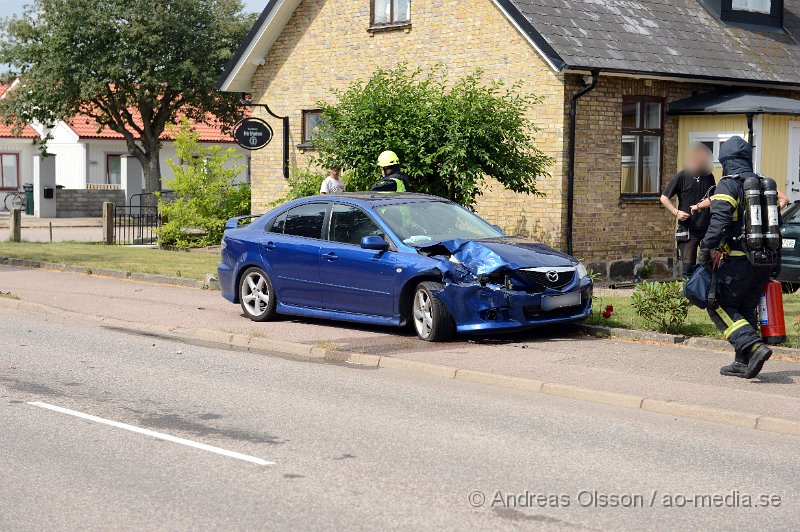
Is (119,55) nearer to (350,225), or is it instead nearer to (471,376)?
(350,225)

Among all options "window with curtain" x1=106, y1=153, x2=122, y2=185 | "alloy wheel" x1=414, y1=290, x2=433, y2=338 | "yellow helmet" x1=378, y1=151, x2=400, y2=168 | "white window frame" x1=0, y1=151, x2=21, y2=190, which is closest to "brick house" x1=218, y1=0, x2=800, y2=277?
"yellow helmet" x1=378, y1=151, x2=400, y2=168

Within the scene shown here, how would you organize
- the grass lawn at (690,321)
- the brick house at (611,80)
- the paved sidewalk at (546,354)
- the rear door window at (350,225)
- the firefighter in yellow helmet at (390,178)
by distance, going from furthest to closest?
1. the brick house at (611,80)
2. the firefighter in yellow helmet at (390,178)
3. the rear door window at (350,225)
4. the grass lawn at (690,321)
5. the paved sidewalk at (546,354)

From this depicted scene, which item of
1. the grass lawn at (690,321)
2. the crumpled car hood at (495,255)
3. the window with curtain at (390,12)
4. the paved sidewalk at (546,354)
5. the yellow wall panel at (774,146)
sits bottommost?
the paved sidewalk at (546,354)

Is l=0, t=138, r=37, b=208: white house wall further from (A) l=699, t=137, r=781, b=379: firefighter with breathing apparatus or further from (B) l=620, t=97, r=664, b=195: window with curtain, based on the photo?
(A) l=699, t=137, r=781, b=379: firefighter with breathing apparatus

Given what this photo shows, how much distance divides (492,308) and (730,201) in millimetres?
2903

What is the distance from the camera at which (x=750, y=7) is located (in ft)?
73.5

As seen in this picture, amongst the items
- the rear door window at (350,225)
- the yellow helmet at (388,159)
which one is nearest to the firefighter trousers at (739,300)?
the rear door window at (350,225)

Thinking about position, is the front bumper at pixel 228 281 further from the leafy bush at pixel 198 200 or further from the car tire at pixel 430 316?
the leafy bush at pixel 198 200

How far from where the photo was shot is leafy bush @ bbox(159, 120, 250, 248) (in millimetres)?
25297

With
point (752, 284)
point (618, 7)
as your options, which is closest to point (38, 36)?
point (618, 7)

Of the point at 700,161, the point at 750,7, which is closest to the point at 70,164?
the point at 750,7

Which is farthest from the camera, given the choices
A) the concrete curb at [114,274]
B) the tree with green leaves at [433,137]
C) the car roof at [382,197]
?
the concrete curb at [114,274]

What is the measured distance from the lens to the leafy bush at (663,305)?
38.9 feet

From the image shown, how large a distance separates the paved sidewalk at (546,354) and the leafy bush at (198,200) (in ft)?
29.7
